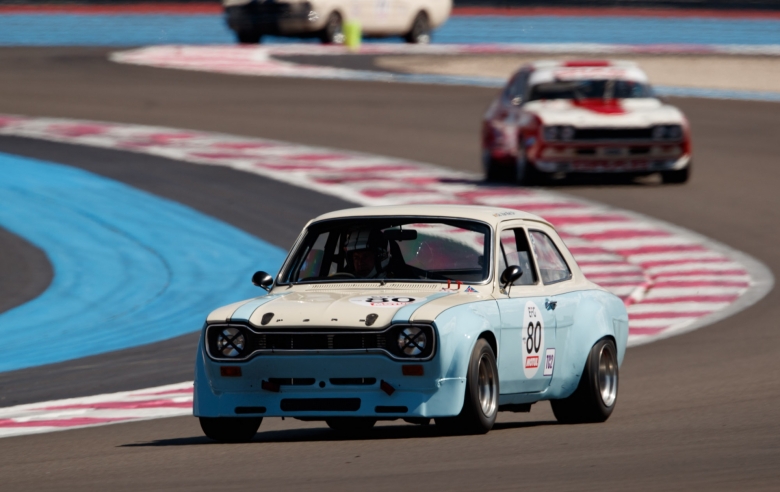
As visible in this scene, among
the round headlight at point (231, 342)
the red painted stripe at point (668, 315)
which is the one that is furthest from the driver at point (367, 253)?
the red painted stripe at point (668, 315)

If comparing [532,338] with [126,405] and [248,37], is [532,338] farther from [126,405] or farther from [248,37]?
[248,37]

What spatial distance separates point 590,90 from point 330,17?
1783 centimetres

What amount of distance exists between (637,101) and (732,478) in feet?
46.7

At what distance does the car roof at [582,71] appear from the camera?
20.4m

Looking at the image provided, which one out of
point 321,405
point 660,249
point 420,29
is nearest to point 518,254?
point 321,405


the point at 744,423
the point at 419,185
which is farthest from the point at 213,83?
the point at 744,423

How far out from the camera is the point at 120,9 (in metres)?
48.2

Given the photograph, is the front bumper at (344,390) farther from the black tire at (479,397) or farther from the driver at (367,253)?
the driver at (367,253)

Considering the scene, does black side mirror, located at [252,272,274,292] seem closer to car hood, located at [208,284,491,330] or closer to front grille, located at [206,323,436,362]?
car hood, located at [208,284,491,330]

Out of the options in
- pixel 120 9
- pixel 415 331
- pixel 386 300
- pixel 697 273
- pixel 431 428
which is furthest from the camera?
pixel 120 9

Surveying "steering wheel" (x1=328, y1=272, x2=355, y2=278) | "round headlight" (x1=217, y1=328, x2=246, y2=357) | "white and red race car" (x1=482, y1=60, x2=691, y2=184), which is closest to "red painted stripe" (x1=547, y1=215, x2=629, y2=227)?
"white and red race car" (x1=482, y1=60, x2=691, y2=184)

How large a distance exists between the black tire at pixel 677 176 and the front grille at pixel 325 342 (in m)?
13.6

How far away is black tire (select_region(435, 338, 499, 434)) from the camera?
7738 mm

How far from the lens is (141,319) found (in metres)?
14.6
